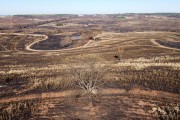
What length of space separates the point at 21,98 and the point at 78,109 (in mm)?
7566

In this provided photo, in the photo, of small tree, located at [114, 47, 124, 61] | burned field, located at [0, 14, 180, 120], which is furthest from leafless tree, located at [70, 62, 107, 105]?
small tree, located at [114, 47, 124, 61]

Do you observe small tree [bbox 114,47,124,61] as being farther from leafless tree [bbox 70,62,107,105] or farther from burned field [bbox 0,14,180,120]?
leafless tree [bbox 70,62,107,105]

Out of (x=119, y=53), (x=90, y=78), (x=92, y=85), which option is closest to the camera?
(x=90, y=78)

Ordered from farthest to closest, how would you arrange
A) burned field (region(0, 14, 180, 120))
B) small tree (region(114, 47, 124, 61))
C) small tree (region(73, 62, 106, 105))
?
1. small tree (region(114, 47, 124, 61))
2. small tree (region(73, 62, 106, 105))
3. burned field (region(0, 14, 180, 120))

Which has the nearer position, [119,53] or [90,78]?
[90,78]

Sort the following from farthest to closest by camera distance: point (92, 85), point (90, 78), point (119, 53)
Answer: point (119, 53) < point (92, 85) < point (90, 78)

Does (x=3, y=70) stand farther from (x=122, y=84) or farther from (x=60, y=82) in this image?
(x=122, y=84)

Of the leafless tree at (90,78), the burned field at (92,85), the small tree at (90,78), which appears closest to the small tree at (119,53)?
the burned field at (92,85)

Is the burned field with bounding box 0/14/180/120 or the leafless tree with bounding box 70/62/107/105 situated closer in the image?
the burned field with bounding box 0/14/180/120

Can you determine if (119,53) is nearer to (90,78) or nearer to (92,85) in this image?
(92,85)

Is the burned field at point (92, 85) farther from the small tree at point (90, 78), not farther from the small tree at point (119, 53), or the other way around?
the small tree at point (119, 53)

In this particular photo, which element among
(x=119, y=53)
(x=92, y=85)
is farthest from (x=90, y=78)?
(x=119, y=53)

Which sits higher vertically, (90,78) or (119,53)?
(90,78)

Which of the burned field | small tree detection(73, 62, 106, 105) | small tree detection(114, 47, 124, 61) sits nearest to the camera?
the burned field
